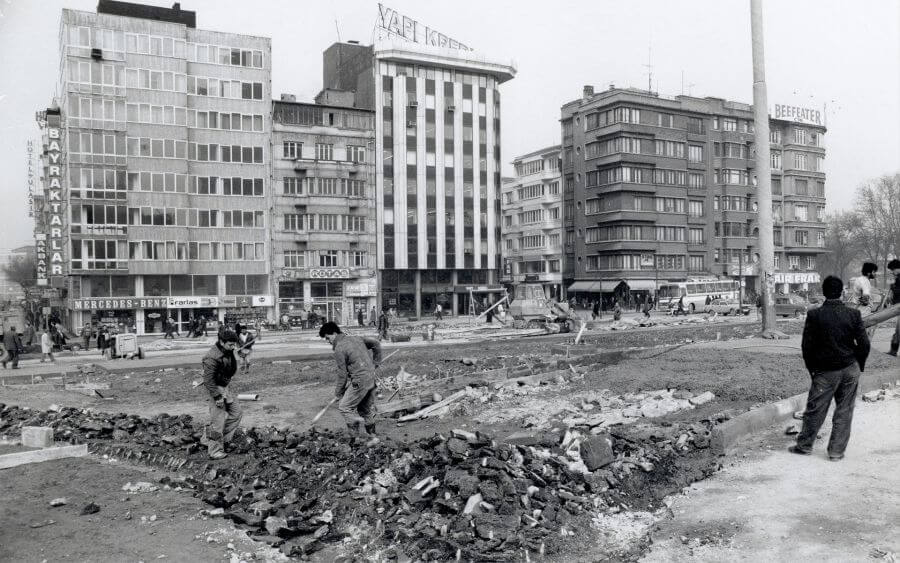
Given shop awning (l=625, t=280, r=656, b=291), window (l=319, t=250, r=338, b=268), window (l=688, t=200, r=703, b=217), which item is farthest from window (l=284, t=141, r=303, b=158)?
window (l=688, t=200, r=703, b=217)

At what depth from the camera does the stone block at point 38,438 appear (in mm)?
11273

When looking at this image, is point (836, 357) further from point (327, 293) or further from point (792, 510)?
point (327, 293)

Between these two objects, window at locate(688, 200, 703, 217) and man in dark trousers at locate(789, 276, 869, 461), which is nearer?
man in dark trousers at locate(789, 276, 869, 461)

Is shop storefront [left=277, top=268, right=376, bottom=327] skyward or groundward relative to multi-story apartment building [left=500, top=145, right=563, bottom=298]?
groundward

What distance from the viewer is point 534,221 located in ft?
283

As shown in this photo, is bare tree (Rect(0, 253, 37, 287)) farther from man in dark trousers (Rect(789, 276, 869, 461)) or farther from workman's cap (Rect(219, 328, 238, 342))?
man in dark trousers (Rect(789, 276, 869, 461))

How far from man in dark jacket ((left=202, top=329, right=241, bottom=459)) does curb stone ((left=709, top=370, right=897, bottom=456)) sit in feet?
22.3

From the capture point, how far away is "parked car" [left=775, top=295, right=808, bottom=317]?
1820 inches

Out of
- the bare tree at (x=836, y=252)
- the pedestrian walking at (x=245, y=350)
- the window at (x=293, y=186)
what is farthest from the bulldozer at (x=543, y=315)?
the bare tree at (x=836, y=252)

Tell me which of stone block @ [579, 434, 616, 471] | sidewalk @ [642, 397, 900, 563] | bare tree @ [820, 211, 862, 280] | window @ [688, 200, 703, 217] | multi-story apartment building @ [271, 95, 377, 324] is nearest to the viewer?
sidewalk @ [642, 397, 900, 563]

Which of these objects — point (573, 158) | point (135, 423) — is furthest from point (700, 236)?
point (135, 423)

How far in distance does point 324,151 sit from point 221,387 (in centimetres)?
5642

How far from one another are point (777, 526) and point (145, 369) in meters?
24.3

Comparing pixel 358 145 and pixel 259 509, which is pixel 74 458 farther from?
pixel 358 145
